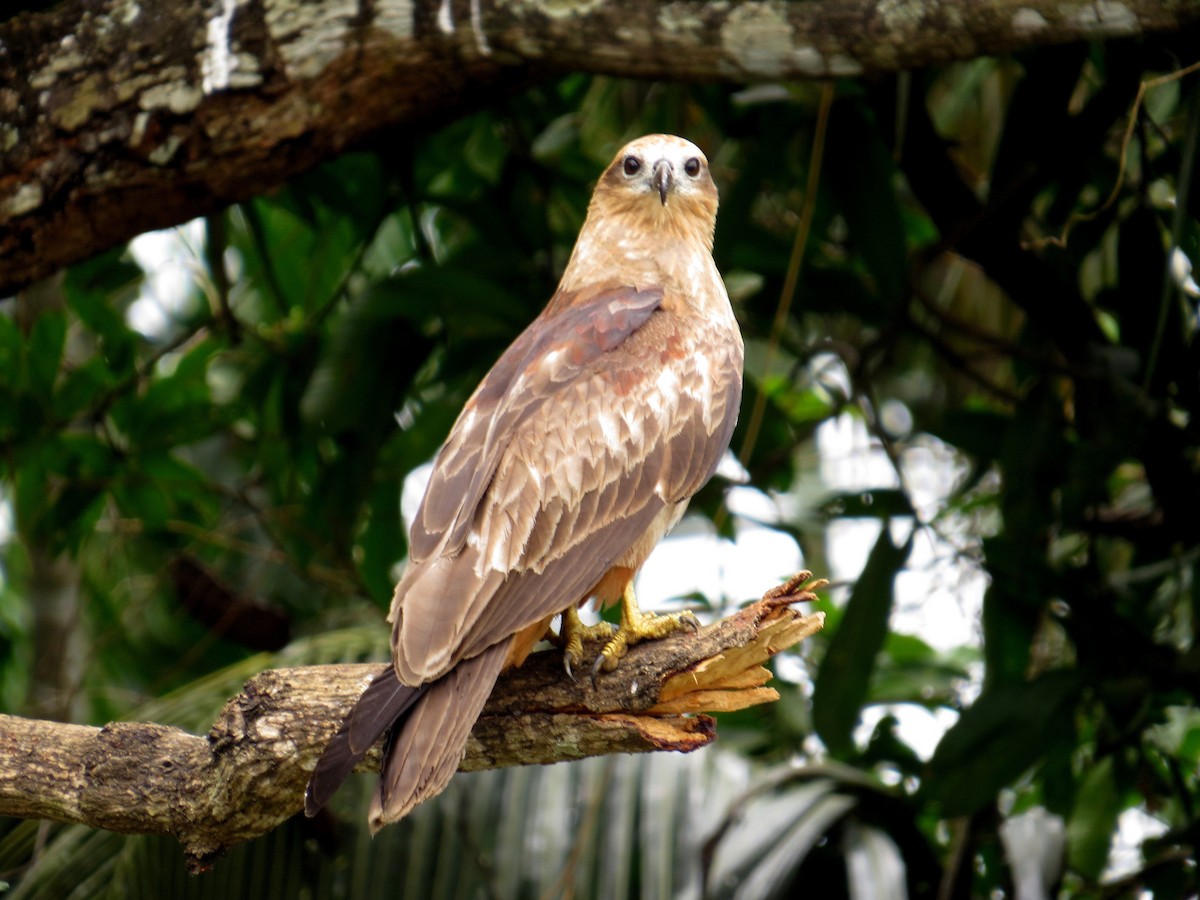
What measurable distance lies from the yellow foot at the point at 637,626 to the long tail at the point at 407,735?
0.28 meters

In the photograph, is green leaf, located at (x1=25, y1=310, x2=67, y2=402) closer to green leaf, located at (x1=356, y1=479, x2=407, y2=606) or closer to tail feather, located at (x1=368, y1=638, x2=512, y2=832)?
green leaf, located at (x1=356, y1=479, x2=407, y2=606)

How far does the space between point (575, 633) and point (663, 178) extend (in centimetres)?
145

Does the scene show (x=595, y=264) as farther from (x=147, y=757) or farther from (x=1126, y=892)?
(x=1126, y=892)

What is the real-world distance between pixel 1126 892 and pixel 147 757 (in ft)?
11.1

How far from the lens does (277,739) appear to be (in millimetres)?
2643

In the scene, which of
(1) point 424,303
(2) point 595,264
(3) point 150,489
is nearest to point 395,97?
(2) point 595,264

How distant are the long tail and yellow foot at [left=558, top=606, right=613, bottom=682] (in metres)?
0.26

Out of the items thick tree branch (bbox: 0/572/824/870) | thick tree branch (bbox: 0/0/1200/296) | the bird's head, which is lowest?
thick tree branch (bbox: 0/572/824/870)

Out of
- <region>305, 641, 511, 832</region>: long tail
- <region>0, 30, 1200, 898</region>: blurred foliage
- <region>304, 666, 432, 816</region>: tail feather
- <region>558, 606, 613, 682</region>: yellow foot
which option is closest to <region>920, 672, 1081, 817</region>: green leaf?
<region>0, 30, 1200, 898</region>: blurred foliage

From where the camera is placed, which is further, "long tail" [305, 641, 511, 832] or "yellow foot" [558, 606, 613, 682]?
Result: "yellow foot" [558, 606, 613, 682]

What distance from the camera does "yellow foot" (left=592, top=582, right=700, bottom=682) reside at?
2914 millimetres

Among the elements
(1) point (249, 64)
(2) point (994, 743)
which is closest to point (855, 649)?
(2) point (994, 743)

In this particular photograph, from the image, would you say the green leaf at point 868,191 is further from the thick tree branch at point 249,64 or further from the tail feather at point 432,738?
the tail feather at point 432,738

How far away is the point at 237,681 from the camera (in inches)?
172
